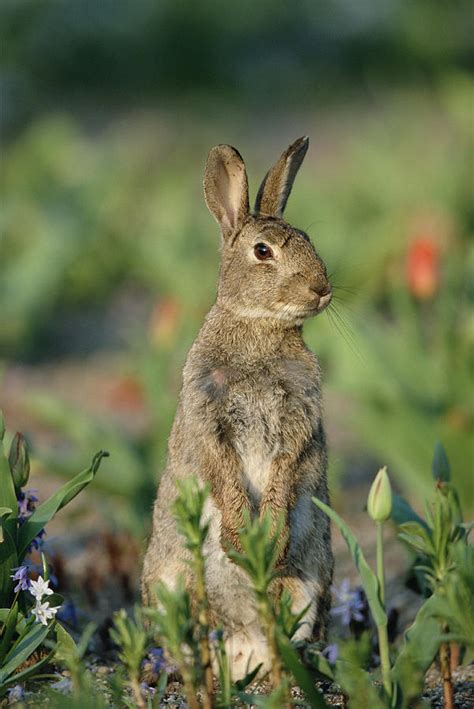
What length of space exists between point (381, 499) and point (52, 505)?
37.0 inches

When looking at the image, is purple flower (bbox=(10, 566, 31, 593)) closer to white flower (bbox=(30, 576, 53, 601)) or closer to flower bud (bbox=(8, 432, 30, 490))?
white flower (bbox=(30, 576, 53, 601))

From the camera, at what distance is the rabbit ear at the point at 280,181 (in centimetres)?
372

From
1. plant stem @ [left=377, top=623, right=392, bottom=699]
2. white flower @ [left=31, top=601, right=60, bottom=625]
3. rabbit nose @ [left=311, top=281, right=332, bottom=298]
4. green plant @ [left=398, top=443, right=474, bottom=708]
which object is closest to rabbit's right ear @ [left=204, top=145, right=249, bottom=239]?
rabbit nose @ [left=311, top=281, right=332, bottom=298]

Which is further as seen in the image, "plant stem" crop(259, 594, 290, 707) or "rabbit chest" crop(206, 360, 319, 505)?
Result: "rabbit chest" crop(206, 360, 319, 505)

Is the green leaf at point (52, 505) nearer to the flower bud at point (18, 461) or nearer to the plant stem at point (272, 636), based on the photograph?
the flower bud at point (18, 461)

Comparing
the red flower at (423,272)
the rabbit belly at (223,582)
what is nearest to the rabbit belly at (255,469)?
the rabbit belly at (223,582)

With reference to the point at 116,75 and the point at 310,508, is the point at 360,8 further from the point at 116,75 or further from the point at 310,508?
the point at 310,508

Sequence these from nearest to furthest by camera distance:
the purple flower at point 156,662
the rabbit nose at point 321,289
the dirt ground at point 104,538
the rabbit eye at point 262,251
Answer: the purple flower at point 156,662 < the rabbit nose at point 321,289 < the rabbit eye at point 262,251 < the dirt ground at point 104,538

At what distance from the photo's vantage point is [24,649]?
2.91 m

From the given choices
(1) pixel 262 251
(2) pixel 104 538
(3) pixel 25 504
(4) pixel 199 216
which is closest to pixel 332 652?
(3) pixel 25 504

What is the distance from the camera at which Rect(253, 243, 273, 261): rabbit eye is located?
3.67 m

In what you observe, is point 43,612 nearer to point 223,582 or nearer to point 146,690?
point 146,690

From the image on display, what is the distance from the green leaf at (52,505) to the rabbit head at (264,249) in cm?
72

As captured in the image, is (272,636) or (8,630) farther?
(8,630)
